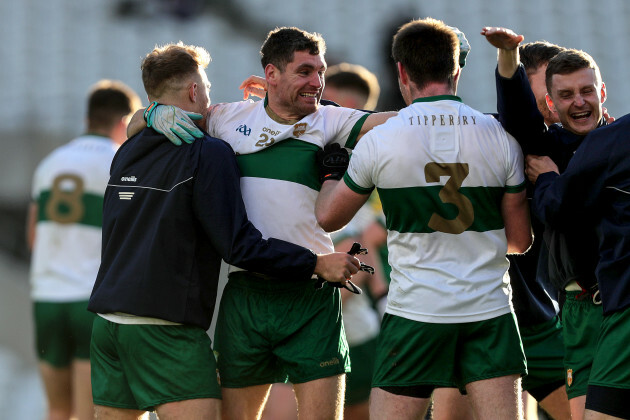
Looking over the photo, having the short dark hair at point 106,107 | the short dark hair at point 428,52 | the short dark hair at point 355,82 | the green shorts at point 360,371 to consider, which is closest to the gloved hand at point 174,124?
the short dark hair at point 428,52

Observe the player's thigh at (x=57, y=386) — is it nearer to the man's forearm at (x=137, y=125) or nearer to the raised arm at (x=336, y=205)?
the man's forearm at (x=137, y=125)

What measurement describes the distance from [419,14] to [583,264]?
8.49 m

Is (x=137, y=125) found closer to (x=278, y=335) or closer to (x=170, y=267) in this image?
(x=170, y=267)

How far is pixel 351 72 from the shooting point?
5.86 metres

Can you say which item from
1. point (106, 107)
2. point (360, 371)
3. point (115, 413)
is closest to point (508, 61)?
point (115, 413)

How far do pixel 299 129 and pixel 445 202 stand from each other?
87 cm

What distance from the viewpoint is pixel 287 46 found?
173 inches

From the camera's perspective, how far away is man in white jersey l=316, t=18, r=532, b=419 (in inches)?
150

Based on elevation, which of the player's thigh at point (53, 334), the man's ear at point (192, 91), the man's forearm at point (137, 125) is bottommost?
the player's thigh at point (53, 334)

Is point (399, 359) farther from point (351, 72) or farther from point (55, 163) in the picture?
point (55, 163)

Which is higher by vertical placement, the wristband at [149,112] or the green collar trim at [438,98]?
the green collar trim at [438,98]

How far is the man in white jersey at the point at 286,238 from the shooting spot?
4.20 m

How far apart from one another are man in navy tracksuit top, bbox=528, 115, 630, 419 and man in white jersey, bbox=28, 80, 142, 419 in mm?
3602

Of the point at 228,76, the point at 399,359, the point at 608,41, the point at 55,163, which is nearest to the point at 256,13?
the point at 228,76
